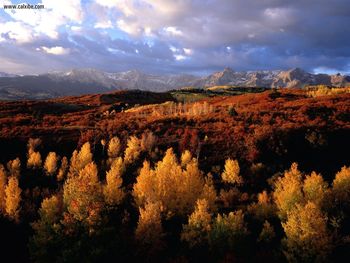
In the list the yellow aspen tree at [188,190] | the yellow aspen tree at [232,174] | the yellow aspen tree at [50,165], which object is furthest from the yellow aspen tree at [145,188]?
the yellow aspen tree at [50,165]

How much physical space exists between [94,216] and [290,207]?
1761cm

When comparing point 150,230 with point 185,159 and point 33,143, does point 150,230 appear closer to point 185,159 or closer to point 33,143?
point 185,159

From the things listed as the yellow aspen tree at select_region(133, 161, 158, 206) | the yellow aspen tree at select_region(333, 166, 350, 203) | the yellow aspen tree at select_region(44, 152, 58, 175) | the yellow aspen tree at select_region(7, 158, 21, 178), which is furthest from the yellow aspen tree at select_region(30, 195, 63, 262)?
the yellow aspen tree at select_region(333, 166, 350, 203)

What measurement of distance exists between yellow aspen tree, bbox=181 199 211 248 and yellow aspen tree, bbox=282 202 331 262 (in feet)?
21.6

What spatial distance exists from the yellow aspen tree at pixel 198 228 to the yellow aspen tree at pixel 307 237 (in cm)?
660

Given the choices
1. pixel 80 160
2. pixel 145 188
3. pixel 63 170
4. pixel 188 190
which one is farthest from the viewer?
pixel 80 160

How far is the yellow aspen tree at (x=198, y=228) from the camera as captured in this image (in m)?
31.2

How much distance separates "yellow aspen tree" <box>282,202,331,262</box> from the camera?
28406 mm

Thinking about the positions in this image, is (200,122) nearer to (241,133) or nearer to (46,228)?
(241,133)

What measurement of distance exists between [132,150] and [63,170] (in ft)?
29.7

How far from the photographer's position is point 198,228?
3184cm

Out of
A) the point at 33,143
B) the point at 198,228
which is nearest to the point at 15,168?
Answer: the point at 33,143

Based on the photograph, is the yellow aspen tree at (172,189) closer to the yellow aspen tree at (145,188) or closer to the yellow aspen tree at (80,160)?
the yellow aspen tree at (145,188)

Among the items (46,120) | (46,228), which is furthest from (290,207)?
(46,120)
